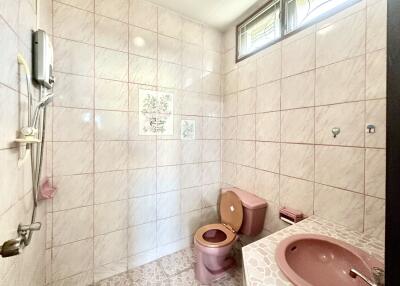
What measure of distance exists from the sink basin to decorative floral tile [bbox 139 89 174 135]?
4.76 feet

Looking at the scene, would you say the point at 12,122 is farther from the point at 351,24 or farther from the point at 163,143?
the point at 351,24

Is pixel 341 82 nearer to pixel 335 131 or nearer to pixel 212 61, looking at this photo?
pixel 335 131

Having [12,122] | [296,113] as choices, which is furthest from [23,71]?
[296,113]

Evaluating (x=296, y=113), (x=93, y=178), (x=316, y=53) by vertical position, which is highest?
(x=316, y=53)

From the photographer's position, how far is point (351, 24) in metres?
1.15

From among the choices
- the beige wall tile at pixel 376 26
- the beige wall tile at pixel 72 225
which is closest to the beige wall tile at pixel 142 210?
the beige wall tile at pixel 72 225

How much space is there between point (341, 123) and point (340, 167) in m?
0.29

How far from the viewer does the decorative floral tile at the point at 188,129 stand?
2.06 metres

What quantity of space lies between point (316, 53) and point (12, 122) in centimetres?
184

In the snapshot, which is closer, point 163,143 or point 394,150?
point 394,150

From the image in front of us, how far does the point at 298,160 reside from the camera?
1.45 m

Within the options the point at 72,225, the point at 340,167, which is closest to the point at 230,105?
the point at 340,167

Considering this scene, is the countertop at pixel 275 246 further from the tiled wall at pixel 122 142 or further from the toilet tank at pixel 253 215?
the tiled wall at pixel 122 142

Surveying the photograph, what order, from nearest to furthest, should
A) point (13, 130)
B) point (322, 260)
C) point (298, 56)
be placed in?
point (13, 130)
point (322, 260)
point (298, 56)
